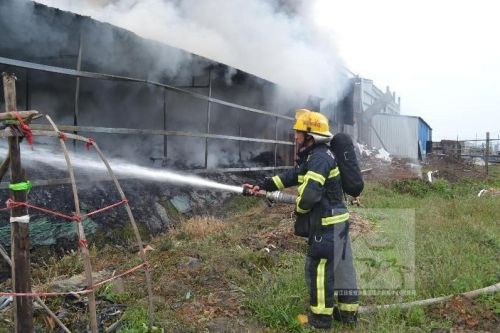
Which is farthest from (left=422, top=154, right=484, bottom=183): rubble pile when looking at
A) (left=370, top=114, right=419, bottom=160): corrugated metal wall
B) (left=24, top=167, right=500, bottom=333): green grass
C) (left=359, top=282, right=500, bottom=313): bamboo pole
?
(left=359, top=282, right=500, bottom=313): bamboo pole

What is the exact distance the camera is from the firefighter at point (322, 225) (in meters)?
3.63

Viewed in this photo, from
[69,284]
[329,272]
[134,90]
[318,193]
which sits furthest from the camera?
[134,90]

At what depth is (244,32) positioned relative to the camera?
11.5 metres

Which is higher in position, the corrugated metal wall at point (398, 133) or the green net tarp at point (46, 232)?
the corrugated metal wall at point (398, 133)

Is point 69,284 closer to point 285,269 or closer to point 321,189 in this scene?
point 285,269

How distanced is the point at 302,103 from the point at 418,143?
18.8 meters

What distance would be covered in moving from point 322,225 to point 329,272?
15.8 inches

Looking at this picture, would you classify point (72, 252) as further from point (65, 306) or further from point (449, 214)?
point (449, 214)

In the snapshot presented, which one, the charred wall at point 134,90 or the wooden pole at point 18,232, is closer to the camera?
the wooden pole at point 18,232

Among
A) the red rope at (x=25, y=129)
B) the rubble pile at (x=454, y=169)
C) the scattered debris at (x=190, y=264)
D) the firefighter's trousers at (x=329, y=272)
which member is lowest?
the scattered debris at (x=190, y=264)

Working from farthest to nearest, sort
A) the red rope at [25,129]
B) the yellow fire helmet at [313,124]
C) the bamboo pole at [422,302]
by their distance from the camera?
the bamboo pole at [422,302] → the yellow fire helmet at [313,124] → the red rope at [25,129]

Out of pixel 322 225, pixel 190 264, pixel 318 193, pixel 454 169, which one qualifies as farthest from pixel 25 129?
pixel 454 169

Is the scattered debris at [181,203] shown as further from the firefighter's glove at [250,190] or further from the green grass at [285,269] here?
the firefighter's glove at [250,190]

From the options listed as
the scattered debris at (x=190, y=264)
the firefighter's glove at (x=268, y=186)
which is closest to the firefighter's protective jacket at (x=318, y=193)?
the firefighter's glove at (x=268, y=186)
